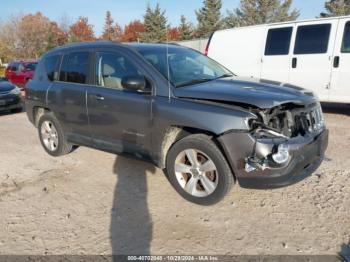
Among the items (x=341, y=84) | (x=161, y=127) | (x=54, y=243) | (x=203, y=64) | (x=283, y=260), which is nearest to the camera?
(x=283, y=260)

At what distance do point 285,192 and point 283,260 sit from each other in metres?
1.38

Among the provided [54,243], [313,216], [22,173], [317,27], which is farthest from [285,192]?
[317,27]

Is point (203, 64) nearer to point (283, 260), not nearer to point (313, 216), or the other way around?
point (313, 216)

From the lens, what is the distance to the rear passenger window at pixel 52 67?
5762 mm

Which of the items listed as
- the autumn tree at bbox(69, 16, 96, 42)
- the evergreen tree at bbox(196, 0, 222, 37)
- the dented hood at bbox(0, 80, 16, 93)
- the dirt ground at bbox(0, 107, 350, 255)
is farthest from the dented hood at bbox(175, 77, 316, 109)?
the autumn tree at bbox(69, 16, 96, 42)

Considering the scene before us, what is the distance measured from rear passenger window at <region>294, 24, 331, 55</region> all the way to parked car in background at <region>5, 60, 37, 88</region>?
43.8ft

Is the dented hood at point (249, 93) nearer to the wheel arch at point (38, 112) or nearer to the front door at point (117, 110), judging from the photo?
the front door at point (117, 110)

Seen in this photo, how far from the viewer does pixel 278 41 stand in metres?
8.72

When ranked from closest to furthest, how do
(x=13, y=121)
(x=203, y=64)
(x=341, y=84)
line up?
(x=203, y=64) < (x=341, y=84) < (x=13, y=121)

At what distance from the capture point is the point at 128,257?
3107 millimetres

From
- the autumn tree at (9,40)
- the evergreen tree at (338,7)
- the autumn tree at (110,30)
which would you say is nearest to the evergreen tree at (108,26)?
the autumn tree at (110,30)

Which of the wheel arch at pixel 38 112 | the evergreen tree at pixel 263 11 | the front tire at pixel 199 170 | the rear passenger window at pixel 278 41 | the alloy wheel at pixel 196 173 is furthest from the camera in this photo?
the evergreen tree at pixel 263 11

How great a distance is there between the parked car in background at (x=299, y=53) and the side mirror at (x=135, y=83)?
531 centimetres

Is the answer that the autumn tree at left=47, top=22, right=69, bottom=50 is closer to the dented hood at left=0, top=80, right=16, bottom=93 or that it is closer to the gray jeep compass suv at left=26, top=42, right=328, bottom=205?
the dented hood at left=0, top=80, right=16, bottom=93
